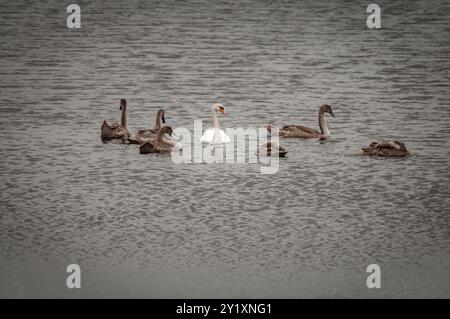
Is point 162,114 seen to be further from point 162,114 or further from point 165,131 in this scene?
point 165,131

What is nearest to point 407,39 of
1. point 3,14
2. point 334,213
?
point 3,14

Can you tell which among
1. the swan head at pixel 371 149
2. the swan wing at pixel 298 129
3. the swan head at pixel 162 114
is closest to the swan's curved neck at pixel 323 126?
the swan wing at pixel 298 129

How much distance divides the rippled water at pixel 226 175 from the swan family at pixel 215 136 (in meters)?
0.16

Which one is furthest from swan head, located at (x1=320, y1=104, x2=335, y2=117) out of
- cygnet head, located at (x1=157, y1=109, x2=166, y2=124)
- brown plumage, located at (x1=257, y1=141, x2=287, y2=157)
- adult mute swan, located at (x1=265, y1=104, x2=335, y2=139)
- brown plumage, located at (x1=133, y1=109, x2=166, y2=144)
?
brown plumage, located at (x1=133, y1=109, x2=166, y2=144)

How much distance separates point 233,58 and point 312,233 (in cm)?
1258

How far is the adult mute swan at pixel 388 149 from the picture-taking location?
14.9 m

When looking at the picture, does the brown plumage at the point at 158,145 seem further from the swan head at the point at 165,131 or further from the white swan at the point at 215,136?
the white swan at the point at 215,136

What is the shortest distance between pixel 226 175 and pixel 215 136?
6.17 feet

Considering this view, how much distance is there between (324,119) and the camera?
17000 millimetres

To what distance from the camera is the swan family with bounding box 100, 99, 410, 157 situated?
14938 millimetres

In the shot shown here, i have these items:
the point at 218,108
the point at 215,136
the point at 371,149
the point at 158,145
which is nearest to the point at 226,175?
the point at 158,145

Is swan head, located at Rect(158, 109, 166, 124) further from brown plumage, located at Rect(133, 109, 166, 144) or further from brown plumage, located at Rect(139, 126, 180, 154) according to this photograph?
brown plumage, located at Rect(139, 126, 180, 154)

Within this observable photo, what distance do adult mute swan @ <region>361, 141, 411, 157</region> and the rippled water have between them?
134 millimetres
